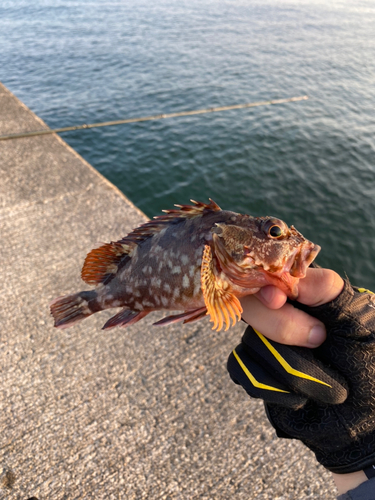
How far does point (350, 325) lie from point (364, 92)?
1960 centimetres

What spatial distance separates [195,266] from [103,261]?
1002 mm

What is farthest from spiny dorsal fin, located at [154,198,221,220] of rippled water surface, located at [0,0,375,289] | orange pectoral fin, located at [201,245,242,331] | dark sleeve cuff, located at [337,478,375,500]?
rippled water surface, located at [0,0,375,289]

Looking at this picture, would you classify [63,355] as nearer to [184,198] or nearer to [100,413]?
[100,413]

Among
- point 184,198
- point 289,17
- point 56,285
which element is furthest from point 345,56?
point 56,285

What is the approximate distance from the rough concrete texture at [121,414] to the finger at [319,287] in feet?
6.36

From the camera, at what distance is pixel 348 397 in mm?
2637

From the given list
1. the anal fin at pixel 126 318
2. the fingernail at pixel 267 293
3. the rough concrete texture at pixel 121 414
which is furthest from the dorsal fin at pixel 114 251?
the rough concrete texture at pixel 121 414

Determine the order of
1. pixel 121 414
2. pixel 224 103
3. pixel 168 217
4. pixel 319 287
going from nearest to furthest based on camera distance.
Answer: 1. pixel 319 287
2. pixel 168 217
3. pixel 121 414
4. pixel 224 103

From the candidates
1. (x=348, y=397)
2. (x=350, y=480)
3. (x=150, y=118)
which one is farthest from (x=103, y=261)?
(x=150, y=118)

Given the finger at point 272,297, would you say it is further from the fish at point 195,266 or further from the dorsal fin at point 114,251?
the dorsal fin at point 114,251

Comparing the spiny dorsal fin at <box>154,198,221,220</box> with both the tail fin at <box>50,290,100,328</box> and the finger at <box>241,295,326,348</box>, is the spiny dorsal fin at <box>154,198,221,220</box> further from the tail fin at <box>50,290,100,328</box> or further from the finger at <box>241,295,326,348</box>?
the tail fin at <box>50,290,100,328</box>

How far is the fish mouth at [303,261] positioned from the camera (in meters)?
2.43

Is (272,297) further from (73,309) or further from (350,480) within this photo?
(73,309)

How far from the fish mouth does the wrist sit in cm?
167
